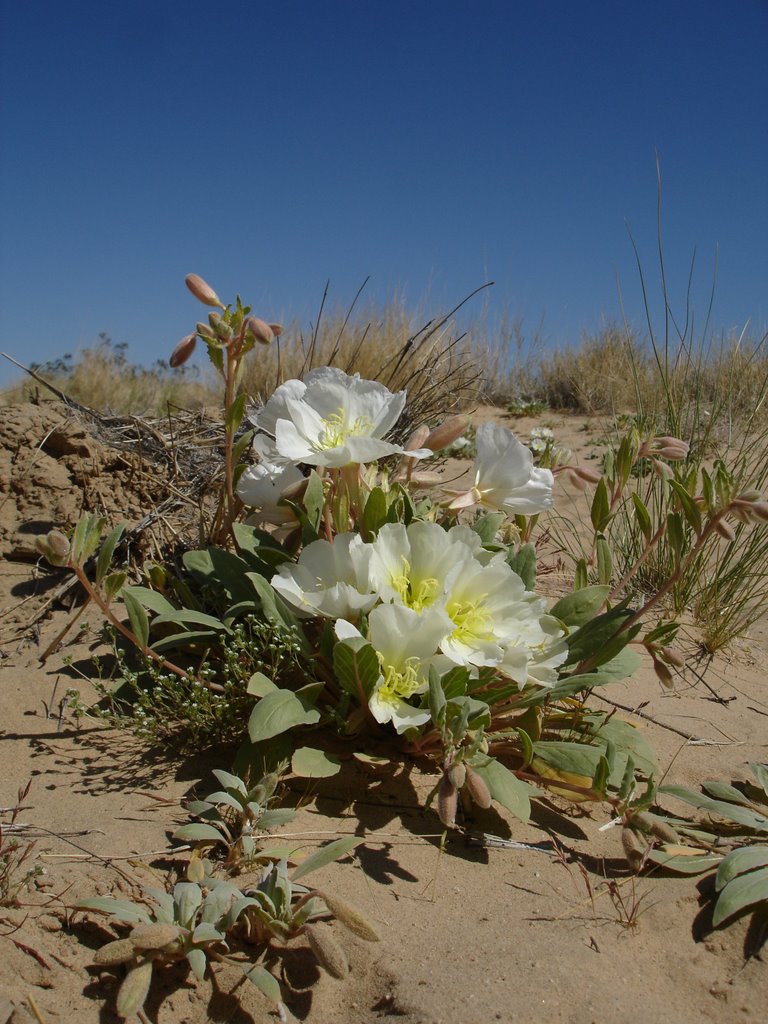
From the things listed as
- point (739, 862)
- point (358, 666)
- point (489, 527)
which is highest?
point (489, 527)

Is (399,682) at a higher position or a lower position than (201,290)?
lower

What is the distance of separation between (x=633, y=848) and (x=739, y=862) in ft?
0.70

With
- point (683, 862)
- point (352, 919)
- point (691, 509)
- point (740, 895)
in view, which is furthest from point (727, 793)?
point (352, 919)

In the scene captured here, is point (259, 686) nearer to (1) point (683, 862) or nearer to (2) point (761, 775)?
(1) point (683, 862)

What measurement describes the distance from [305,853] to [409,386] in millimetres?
3122

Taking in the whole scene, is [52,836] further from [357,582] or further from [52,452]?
[52,452]

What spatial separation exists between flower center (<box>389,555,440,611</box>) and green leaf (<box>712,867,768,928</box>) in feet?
2.69

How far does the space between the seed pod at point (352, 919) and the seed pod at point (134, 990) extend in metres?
0.31

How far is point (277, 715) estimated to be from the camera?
1.71m

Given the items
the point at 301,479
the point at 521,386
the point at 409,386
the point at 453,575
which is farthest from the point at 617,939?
the point at 521,386

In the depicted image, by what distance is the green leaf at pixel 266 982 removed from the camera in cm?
124

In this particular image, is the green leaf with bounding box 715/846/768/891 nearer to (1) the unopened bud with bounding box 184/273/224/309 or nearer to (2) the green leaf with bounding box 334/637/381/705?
(2) the green leaf with bounding box 334/637/381/705

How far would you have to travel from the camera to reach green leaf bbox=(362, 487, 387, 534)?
6.48 ft

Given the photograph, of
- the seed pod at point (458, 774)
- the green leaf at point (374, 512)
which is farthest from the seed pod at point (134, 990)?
the green leaf at point (374, 512)
